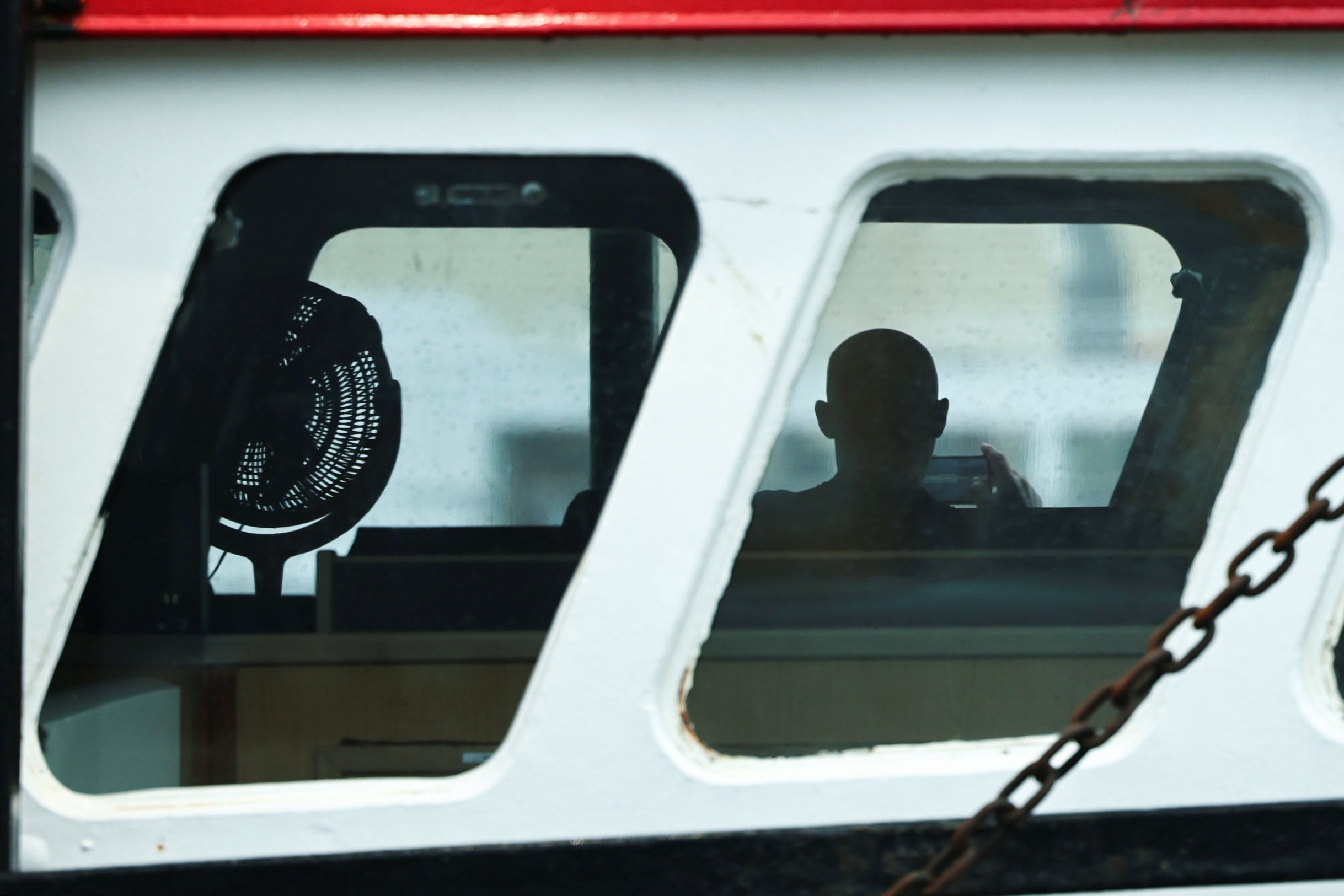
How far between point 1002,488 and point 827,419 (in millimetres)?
208

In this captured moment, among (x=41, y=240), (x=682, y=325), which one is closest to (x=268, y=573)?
(x=41, y=240)

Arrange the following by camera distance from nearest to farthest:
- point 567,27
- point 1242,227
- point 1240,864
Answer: point 1240,864 < point 567,27 < point 1242,227

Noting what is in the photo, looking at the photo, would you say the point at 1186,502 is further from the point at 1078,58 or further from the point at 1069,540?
the point at 1078,58

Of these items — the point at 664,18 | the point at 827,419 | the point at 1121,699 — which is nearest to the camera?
the point at 1121,699

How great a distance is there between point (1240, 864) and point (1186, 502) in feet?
1.30

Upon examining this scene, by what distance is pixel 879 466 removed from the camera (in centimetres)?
118

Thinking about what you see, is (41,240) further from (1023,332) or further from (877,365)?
(1023,332)

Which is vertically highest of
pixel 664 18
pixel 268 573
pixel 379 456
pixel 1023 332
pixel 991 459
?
pixel 664 18

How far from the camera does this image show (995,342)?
46.2 inches

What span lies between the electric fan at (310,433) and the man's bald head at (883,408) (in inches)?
18.2

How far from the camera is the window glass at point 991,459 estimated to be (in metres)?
1.15

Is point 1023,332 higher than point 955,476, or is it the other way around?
point 1023,332

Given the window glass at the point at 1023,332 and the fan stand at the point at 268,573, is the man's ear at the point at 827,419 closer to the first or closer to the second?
the window glass at the point at 1023,332

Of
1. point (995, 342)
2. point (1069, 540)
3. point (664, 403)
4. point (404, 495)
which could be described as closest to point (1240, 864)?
point (1069, 540)
